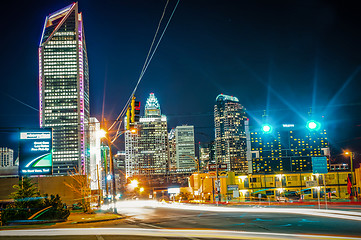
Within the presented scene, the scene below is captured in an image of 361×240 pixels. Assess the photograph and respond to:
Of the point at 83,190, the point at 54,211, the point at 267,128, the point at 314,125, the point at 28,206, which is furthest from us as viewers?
the point at 83,190

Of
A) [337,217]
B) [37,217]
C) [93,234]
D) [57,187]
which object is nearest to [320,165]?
[337,217]

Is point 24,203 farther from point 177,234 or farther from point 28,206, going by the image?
point 177,234

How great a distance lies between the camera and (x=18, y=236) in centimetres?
1830

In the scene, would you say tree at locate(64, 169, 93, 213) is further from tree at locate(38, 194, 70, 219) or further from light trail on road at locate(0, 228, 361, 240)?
light trail on road at locate(0, 228, 361, 240)

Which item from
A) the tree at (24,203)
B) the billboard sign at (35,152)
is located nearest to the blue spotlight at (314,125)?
the billboard sign at (35,152)

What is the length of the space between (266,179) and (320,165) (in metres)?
50.1

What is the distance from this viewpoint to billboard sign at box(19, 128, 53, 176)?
1195 inches

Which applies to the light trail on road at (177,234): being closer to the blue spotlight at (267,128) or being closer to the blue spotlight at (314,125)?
the blue spotlight at (267,128)

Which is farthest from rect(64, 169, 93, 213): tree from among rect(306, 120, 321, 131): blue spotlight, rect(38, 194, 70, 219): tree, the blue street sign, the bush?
rect(306, 120, 321, 131): blue spotlight

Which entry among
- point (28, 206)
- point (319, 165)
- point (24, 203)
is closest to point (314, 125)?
point (319, 165)

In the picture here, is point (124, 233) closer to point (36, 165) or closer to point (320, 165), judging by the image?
point (36, 165)

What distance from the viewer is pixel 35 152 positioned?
30828 millimetres

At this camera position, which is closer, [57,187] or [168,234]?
[168,234]

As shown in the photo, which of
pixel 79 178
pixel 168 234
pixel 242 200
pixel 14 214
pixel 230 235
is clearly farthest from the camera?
pixel 79 178
